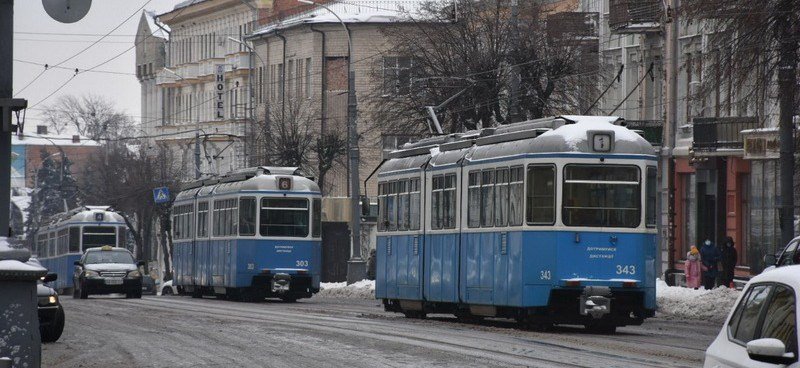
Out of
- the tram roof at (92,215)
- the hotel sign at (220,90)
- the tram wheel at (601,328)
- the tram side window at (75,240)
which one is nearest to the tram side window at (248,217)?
the tram wheel at (601,328)

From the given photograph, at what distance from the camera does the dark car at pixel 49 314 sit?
22.4m

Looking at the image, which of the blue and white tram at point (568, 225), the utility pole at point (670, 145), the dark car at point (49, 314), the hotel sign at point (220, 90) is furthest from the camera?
the hotel sign at point (220, 90)

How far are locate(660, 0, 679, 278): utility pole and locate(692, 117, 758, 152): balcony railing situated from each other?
145 inches

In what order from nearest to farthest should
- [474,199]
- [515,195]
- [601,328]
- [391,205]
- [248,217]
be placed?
[515,195] < [601,328] < [474,199] < [391,205] < [248,217]

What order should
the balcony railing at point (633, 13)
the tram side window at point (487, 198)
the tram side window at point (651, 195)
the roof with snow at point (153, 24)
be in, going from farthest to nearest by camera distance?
the roof with snow at point (153, 24)
the balcony railing at point (633, 13)
the tram side window at point (487, 198)
the tram side window at point (651, 195)

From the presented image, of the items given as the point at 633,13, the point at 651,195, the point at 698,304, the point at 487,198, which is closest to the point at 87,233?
the point at 633,13

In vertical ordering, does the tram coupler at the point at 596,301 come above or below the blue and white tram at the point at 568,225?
below

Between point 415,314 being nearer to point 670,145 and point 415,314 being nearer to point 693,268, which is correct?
point 693,268

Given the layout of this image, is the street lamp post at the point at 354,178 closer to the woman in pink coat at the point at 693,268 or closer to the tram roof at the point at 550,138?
the woman in pink coat at the point at 693,268

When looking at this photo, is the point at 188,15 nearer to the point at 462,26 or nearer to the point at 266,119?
the point at 266,119

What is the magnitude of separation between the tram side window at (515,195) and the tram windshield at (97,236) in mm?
37990

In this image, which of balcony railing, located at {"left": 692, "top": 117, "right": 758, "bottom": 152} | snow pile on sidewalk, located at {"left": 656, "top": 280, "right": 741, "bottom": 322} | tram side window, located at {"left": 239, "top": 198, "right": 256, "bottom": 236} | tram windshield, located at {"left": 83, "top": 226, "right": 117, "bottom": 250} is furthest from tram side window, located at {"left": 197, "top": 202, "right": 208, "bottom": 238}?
tram windshield, located at {"left": 83, "top": 226, "right": 117, "bottom": 250}

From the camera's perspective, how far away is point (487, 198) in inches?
1108

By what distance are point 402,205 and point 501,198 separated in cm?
564
